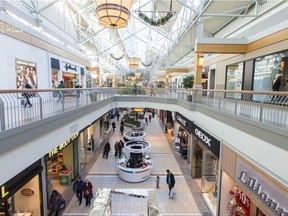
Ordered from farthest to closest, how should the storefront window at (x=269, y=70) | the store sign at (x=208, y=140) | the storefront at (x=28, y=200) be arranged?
the storefront window at (x=269, y=70) < the store sign at (x=208, y=140) < the storefront at (x=28, y=200)

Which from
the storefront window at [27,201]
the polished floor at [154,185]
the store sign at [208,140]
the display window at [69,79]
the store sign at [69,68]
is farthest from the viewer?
the display window at [69,79]

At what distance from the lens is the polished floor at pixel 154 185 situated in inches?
339

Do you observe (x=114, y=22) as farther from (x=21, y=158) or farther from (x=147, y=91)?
(x=147, y=91)

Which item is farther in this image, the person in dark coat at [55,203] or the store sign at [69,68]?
the store sign at [69,68]

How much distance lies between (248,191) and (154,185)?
6.45 metres

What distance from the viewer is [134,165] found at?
12.0m

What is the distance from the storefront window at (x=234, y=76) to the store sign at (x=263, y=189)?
9.05 meters

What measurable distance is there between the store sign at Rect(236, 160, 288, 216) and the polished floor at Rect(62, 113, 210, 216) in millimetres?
2849

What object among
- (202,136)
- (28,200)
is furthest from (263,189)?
(28,200)

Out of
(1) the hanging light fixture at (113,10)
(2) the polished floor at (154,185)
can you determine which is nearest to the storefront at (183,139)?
(2) the polished floor at (154,185)

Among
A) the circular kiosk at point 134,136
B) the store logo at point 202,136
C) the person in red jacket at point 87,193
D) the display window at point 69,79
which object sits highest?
the display window at point 69,79

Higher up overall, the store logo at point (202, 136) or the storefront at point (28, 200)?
the store logo at point (202, 136)

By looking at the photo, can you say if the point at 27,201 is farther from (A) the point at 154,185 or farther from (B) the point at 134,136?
(B) the point at 134,136

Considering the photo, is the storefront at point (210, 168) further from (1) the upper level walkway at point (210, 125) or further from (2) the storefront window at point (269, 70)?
(2) the storefront window at point (269, 70)
